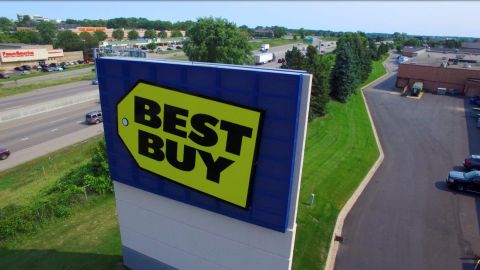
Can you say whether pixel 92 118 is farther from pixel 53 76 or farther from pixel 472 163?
pixel 53 76

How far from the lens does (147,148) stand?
10.3m

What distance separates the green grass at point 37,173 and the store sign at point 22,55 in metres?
54.6

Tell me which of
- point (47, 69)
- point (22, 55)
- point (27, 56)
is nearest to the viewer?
point (47, 69)

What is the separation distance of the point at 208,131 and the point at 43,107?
3777 cm

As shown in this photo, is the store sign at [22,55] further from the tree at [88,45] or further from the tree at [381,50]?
the tree at [381,50]

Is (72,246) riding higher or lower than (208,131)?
lower

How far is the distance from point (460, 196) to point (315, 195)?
9.22 meters

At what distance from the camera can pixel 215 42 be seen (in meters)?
41.7

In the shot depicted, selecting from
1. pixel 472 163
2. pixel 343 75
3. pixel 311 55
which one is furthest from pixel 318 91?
pixel 472 163

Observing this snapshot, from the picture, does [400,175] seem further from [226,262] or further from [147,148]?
[147,148]

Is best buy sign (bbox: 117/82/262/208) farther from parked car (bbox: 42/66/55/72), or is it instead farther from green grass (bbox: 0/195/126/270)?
parked car (bbox: 42/66/55/72)

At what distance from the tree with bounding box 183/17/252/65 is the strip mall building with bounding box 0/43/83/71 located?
48.2 m

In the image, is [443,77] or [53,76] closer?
[443,77]

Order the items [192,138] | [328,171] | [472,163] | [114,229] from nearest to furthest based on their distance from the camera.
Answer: [192,138] < [114,229] < [328,171] < [472,163]
